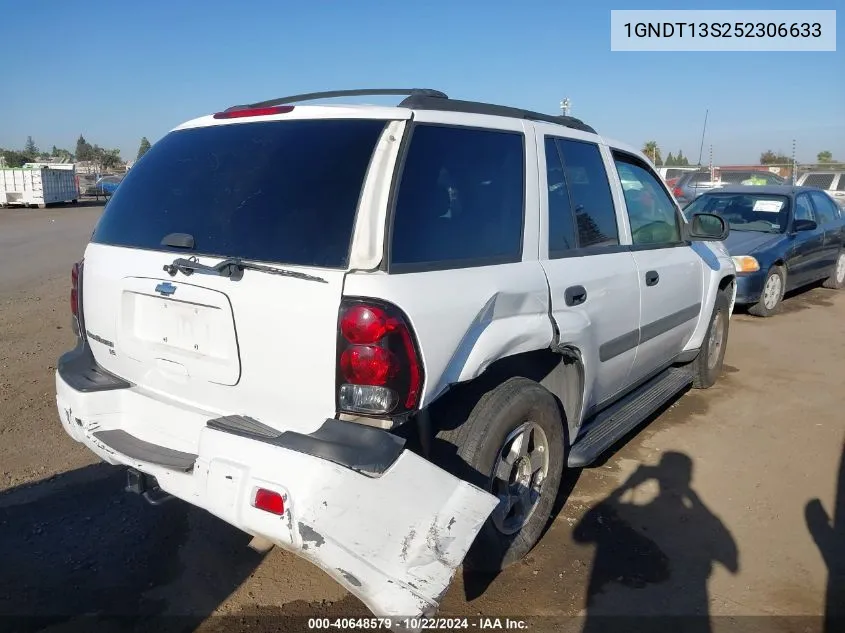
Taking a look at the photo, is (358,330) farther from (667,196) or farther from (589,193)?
(667,196)

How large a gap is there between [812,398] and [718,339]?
88cm

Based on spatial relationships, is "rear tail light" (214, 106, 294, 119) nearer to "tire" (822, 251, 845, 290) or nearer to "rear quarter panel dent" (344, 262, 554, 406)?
"rear quarter panel dent" (344, 262, 554, 406)


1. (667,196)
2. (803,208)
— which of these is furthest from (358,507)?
(803,208)

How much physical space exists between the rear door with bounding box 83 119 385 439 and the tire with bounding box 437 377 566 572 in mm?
668

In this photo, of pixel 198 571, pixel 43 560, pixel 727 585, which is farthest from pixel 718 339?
pixel 43 560

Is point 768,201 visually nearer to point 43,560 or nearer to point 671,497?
point 671,497

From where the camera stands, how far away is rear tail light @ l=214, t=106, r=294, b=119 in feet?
9.18

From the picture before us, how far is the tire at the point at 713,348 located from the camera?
5473 mm

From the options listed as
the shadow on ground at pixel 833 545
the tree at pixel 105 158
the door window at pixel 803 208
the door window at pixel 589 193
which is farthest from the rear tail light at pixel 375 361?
the tree at pixel 105 158

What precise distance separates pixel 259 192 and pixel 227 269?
350 mm

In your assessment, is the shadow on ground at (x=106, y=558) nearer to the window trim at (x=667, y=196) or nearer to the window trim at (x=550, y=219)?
the window trim at (x=550, y=219)

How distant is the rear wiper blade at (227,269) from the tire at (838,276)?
421 inches

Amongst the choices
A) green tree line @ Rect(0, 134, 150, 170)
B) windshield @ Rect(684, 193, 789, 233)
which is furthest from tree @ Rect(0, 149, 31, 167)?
windshield @ Rect(684, 193, 789, 233)

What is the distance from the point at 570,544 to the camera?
3381 mm
